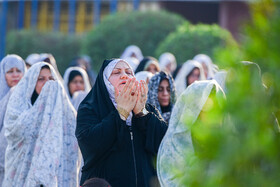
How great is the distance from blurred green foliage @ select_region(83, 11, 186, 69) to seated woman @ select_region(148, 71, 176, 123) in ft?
33.9

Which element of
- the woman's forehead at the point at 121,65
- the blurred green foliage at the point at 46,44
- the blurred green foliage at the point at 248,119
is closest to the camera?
the blurred green foliage at the point at 248,119

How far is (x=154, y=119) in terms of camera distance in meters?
4.39

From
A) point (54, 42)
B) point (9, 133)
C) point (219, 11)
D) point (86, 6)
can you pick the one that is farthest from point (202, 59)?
point (86, 6)

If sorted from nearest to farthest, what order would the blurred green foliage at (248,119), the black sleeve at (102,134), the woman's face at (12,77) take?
the blurred green foliage at (248,119) < the black sleeve at (102,134) < the woman's face at (12,77)

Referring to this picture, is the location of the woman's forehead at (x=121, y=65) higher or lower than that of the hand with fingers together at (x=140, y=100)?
higher

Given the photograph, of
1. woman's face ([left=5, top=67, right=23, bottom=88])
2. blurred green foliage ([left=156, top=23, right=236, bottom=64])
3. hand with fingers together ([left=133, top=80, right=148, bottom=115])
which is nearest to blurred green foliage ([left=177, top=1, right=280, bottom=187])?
hand with fingers together ([left=133, top=80, right=148, bottom=115])

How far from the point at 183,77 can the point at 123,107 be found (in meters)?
4.68

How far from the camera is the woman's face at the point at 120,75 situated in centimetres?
464

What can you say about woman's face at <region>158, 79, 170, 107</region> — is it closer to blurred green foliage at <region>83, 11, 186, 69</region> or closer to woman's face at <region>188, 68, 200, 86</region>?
→ woman's face at <region>188, 68, 200, 86</region>

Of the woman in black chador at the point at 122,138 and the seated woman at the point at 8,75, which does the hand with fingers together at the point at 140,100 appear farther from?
the seated woman at the point at 8,75

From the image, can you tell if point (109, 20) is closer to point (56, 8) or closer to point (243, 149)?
point (56, 8)

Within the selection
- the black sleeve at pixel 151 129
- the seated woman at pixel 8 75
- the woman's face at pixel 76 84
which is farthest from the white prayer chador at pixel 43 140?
the woman's face at pixel 76 84

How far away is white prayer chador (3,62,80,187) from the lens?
17.9 ft

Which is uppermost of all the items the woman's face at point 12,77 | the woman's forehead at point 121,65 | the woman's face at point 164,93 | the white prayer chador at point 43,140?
the woman's forehead at point 121,65
